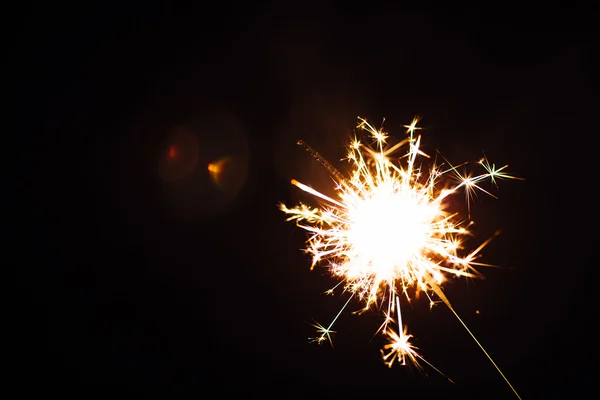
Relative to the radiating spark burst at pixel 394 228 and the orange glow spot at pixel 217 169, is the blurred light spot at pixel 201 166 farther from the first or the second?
the radiating spark burst at pixel 394 228

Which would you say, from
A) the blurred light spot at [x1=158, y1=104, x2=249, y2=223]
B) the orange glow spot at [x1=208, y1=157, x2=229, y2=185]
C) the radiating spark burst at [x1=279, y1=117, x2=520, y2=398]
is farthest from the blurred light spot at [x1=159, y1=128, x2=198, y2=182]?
the radiating spark burst at [x1=279, y1=117, x2=520, y2=398]

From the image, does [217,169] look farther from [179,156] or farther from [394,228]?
[394,228]

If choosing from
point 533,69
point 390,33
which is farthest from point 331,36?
point 533,69

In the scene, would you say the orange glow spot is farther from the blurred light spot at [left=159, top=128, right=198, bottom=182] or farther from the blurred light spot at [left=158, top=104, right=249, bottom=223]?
the blurred light spot at [left=159, top=128, right=198, bottom=182]

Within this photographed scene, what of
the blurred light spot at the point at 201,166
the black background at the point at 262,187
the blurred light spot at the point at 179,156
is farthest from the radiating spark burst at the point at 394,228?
the blurred light spot at the point at 179,156

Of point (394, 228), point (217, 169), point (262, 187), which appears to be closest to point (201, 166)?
point (217, 169)

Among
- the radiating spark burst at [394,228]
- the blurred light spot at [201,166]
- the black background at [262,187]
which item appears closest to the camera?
the radiating spark burst at [394,228]
